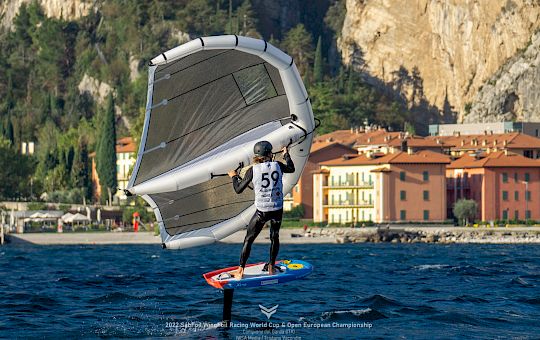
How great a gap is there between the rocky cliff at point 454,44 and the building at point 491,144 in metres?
35.2

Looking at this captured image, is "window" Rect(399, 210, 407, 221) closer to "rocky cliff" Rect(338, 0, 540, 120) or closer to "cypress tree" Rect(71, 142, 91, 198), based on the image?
"cypress tree" Rect(71, 142, 91, 198)

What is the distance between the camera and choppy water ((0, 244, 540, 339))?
27.1m

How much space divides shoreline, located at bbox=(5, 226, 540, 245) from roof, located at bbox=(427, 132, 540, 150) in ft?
87.3

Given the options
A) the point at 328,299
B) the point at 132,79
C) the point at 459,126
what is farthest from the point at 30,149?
the point at 328,299

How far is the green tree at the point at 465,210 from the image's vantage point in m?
121

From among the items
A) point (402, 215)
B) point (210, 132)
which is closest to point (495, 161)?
point (402, 215)

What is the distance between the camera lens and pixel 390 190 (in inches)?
4833

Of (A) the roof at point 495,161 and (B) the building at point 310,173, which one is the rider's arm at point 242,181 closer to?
(A) the roof at point 495,161

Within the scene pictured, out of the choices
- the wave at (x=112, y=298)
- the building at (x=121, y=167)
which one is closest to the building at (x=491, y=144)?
the building at (x=121, y=167)

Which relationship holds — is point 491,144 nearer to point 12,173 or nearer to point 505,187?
point 505,187

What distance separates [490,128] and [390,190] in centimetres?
4390

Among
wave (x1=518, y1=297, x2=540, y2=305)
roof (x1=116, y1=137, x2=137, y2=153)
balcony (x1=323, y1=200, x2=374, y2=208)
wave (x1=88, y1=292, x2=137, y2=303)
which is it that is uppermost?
roof (x1=116, y1=137, x2=137, y2=153)

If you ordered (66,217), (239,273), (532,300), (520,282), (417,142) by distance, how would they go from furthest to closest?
1. (417,142)
2. (66,217)
3. (520,282)
4. (532,300)
5. (239,273)

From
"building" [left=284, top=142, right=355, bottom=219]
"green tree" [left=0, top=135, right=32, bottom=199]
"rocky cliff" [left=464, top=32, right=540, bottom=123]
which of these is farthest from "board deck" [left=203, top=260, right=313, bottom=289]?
"rocky cliff" [left=464, top=32, right=540, bottom=123]
